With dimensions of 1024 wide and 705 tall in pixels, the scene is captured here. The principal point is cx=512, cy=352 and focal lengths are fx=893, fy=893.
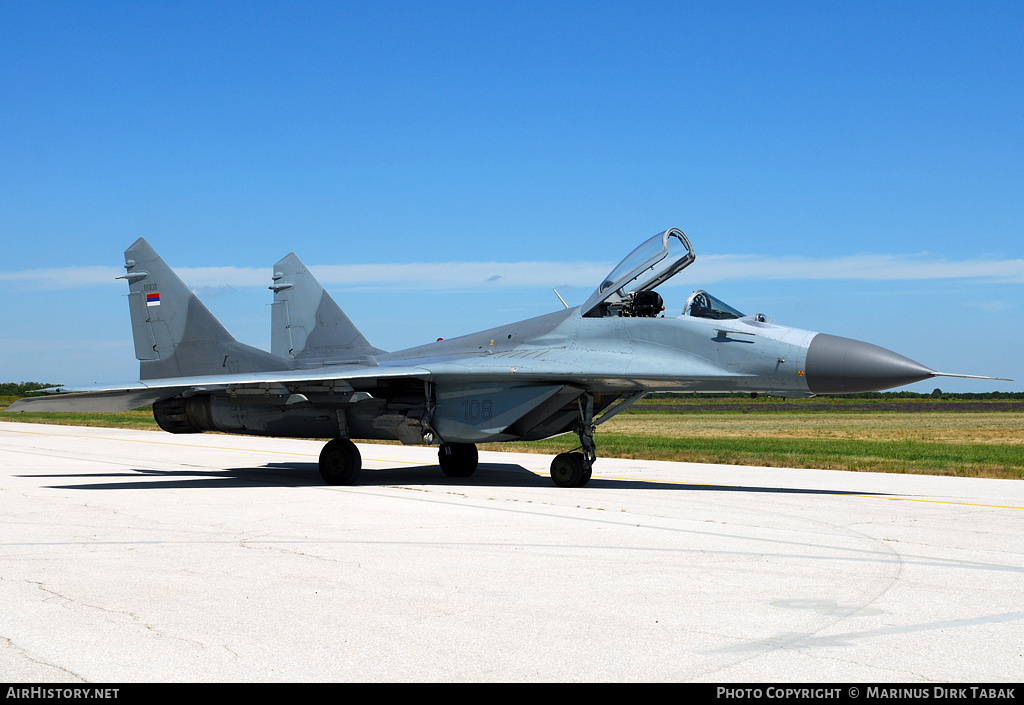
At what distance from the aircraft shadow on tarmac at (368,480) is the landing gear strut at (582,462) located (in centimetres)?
21

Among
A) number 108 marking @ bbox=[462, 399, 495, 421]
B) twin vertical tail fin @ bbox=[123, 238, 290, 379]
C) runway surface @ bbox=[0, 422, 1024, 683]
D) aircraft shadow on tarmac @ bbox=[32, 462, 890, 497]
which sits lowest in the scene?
aircraft shadow on tarmac @ bbox=[32, 462, 890, 497]

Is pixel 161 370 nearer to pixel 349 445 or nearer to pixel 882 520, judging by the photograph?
pixel 349 445

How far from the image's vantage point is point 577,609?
19.0ft

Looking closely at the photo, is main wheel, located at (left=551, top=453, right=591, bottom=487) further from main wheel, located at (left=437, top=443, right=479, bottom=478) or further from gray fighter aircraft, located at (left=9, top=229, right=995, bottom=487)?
main wheel, located at (left=437, top=443, right=479, bottom=478)

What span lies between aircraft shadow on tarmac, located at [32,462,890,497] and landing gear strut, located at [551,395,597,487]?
21 centimetres

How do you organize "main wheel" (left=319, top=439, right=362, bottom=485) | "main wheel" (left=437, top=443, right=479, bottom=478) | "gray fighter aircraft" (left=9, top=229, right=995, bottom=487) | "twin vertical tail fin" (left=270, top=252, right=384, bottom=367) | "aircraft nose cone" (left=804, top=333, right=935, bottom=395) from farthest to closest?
"twin vertical tail fin" (left=270, top=252, right=384, bottom=367) → "main wheel" (left=437, top=443, right=479, bottom=478) → "main wheel" (left=319, top=439, right=362, bottom=485) → "gray fighter aircraft" (left=9, top=229, right=995, bottom=487) → "aircraft nose cone" (left=804, top=333, right=935, bottom=395)

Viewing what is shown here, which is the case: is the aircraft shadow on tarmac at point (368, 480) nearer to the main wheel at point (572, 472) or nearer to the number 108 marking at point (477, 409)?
the main wheel at point (572, 472)

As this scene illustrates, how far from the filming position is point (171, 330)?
17969 millimetres

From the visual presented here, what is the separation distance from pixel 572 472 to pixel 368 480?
3914mm

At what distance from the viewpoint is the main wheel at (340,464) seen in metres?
14.9

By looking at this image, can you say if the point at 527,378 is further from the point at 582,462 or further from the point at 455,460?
the point at 455,460

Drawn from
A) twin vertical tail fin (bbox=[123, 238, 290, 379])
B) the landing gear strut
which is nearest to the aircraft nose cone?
the landing gear strut

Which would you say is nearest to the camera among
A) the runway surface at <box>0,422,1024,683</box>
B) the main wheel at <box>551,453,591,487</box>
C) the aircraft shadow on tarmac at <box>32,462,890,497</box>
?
the runway surface at <box>0,422,1024,683</box>

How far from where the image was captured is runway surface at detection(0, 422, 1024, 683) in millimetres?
4594
